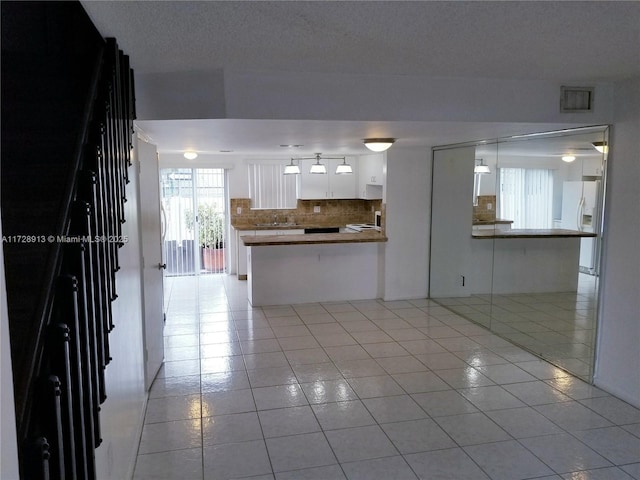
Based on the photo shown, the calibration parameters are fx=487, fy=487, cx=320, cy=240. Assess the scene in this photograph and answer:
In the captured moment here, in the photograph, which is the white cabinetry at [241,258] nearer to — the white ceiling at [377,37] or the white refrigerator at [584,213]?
the white ceiling at [377,37]

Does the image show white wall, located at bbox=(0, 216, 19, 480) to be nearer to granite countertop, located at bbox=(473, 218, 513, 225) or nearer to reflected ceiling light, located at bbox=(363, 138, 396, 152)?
reflected ceiling light, located at bbox=(363, 138, 396, 152)

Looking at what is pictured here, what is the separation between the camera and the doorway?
846cm

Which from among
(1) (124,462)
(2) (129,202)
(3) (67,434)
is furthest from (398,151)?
(3) (67,434)

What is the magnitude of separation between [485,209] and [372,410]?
119 inches

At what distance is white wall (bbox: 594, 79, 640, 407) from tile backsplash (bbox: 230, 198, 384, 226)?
539 centimetres

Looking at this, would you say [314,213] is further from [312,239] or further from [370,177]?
[312,239]

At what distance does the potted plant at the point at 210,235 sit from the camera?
8.69 meters

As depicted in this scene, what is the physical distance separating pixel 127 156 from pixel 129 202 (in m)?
0.55

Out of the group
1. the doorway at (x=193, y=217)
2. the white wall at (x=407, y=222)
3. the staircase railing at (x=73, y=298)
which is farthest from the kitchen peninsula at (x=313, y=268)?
the staircase railing at (x=73, y=298)

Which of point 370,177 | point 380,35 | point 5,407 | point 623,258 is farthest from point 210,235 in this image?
point 5,407

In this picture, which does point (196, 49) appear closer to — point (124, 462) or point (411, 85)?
point (411, 85)

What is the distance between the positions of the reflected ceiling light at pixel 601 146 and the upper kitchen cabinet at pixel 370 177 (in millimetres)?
3861

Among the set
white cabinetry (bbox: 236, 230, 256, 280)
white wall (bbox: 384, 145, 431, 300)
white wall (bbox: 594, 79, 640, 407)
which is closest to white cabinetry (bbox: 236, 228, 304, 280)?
white cabinetry (bbox: 236, 230, 256, 280)

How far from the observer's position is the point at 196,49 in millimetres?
2705
